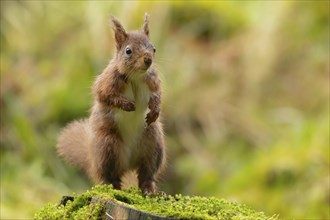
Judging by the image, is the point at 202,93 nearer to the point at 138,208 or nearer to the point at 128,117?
the point at 128,117

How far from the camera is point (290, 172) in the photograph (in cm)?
932

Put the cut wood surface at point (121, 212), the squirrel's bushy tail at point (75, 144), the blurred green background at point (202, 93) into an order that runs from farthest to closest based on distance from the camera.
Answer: the blurred green background at point (202, 93)
the squirrel's bushy tail at point (75, 144)
the cut wood surface at point (121, 212)

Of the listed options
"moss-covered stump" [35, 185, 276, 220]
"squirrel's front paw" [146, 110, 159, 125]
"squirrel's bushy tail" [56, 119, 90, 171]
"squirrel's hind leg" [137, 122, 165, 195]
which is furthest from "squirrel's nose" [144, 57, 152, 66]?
"squirrel's bushy tail" [56, 119, 90, 171]

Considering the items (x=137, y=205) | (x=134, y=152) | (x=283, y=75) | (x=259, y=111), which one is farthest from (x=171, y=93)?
(x=137, y=205)

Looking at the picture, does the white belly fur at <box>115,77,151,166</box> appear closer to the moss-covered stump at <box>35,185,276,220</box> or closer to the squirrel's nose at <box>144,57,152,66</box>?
the squirrel's nose at <box>144,57,152,66</box>

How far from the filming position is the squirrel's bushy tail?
5.64 metres

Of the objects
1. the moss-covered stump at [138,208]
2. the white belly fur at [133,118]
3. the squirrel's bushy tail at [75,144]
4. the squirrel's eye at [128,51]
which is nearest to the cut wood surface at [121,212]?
the moss-covered stump at [138,208]

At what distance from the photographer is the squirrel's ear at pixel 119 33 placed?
195 inches

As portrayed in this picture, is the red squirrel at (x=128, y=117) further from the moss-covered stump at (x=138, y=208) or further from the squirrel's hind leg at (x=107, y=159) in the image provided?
the moss-covered stump at (x=138, y=208)

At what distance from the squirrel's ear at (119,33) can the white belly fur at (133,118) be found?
29cm

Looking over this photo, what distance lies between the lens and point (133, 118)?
493cm

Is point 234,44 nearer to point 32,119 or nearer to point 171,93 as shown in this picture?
point 171,93

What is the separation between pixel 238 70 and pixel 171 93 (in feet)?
5.24

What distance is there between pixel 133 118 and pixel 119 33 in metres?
0.52
